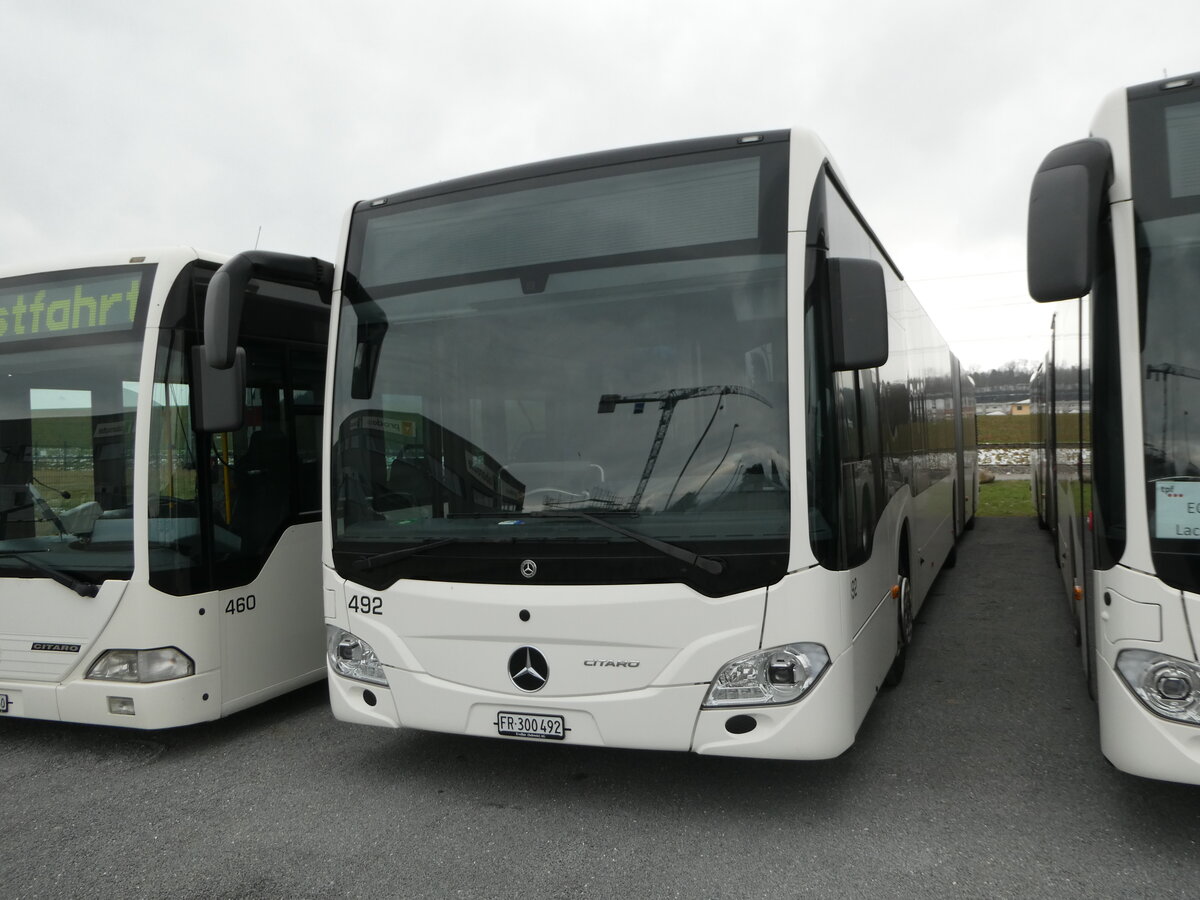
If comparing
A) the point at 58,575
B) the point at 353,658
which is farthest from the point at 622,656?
the point at 58,575

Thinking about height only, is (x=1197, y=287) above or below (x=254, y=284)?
below

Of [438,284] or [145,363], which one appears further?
[145,363]

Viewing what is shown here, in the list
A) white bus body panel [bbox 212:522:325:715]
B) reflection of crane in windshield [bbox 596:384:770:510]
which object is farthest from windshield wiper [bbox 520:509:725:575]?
white bus body panel [bbox 212:522:325:715]

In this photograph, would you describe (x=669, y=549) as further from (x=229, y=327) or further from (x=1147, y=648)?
(x=229, y=327)

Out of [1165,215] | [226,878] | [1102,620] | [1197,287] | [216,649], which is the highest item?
[1165,215]

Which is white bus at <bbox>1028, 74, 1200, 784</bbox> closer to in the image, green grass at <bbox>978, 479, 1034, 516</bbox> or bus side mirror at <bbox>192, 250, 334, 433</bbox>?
bus side mirror at <bbox>192, 250, 334, 433</bbox>

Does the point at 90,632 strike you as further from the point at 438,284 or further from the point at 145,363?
the point at 438,284

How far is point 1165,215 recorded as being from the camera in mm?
3736

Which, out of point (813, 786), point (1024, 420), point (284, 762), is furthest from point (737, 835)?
point (1024, 420)

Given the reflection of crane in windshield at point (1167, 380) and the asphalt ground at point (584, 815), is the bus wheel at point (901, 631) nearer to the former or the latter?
the asphalt ground at point (584, 815)

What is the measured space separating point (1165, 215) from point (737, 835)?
3070 mm

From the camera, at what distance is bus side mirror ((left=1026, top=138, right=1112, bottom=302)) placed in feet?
11.7

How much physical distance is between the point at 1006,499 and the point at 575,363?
23419 millimetres

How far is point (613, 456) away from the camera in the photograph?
4.23m
